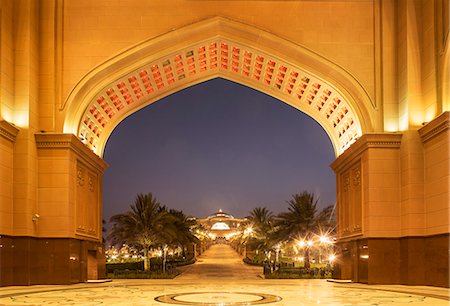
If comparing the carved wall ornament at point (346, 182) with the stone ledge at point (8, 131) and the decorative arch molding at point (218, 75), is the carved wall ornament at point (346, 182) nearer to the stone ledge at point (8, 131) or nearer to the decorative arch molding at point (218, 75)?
the decorative arch molding at point (218, 75)

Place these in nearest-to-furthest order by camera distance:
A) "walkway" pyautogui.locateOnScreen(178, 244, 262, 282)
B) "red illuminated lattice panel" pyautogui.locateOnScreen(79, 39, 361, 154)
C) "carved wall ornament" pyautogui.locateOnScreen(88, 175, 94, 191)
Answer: "red illuminated lattice panel" pyautogui.locateOnScreen(79, 39, 361, 154) → "carved wall ornament" pyautogui.locateOnScreen(88, 175, 94, 191) → "walkway" pyautogui.locateOnScreen(178, 244, 262, 282)

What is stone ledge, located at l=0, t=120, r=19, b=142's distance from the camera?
21.6 metres

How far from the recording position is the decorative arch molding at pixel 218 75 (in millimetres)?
25156

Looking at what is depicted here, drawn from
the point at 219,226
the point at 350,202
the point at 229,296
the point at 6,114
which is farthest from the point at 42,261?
the point at 219,226

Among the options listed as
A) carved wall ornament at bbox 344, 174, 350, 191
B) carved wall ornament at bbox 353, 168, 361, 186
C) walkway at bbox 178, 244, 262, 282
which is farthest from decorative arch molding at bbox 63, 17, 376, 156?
walkway at bbox 178, 244, 262, 282

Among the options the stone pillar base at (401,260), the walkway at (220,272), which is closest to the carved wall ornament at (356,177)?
the stone pillar base at (401,260)

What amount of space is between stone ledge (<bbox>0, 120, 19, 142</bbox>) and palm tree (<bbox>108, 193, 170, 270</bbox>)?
15.1 m

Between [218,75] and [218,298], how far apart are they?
14.6 metres

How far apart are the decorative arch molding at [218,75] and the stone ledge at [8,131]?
248 cm

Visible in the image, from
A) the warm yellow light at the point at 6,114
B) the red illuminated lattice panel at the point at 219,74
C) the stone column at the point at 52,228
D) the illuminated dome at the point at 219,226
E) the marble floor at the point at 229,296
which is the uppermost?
the red illuminated lattice panel at the point at 219,74

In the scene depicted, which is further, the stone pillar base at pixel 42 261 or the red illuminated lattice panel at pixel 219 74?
the red illuminated lattice panel at pixel 219 74

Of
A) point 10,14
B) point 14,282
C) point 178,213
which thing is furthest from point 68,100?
point 178,213

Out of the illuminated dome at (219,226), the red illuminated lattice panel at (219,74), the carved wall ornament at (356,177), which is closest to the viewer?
the carved wall ornament at (356,177)

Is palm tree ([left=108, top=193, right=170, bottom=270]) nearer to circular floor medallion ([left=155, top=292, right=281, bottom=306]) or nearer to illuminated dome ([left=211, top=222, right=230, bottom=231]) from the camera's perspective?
circular floor medallion ([left=155, top=292, right=281, bottom=306])
